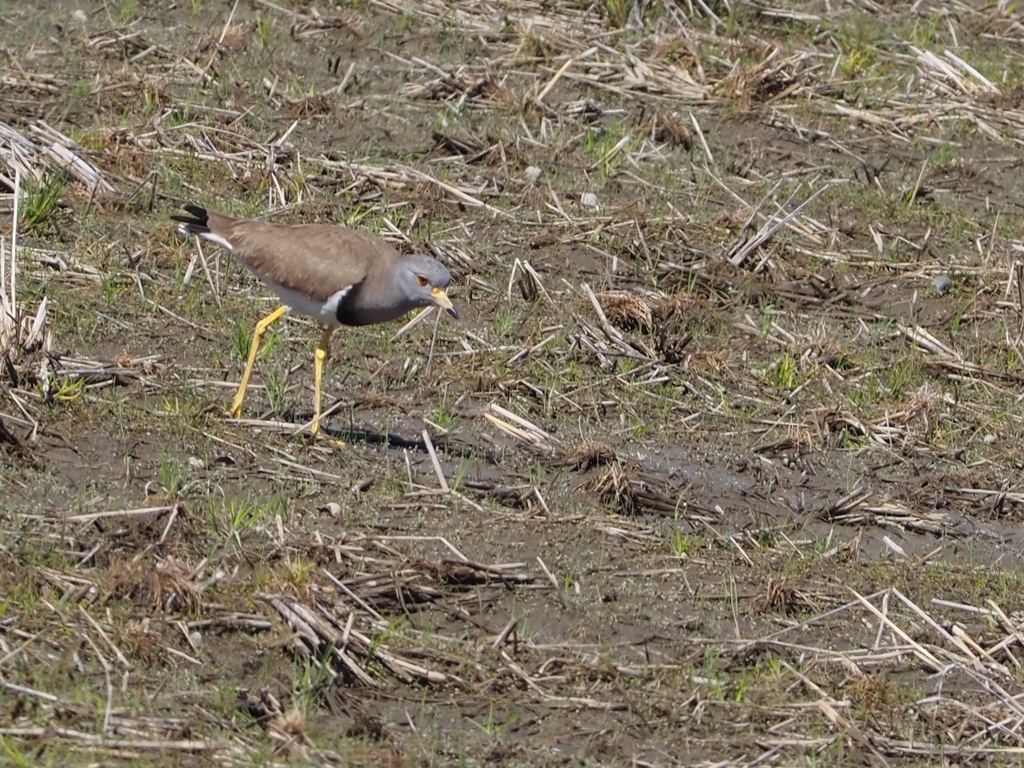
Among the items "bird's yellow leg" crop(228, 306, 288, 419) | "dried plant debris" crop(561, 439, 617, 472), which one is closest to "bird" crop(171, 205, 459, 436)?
"bird's yellow leg" crop(228, 306, 288, 419)

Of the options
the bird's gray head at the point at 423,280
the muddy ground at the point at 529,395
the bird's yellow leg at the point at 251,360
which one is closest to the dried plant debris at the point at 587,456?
the muddy ground at the point at 529,395

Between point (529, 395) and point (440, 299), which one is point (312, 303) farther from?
point (529, 395)

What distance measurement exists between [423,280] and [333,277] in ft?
1.32

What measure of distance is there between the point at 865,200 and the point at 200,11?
174 inches

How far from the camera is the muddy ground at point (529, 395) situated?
19.9 feet

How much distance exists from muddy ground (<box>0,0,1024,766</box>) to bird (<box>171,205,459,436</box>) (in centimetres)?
42

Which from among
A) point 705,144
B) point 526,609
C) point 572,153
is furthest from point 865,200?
point 526,609

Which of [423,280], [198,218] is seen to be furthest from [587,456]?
[198,218]

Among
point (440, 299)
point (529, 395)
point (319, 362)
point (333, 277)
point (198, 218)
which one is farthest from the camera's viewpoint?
point (529, 395)

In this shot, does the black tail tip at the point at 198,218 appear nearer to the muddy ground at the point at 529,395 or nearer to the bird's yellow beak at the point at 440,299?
the muddy ground at the point at 529,395

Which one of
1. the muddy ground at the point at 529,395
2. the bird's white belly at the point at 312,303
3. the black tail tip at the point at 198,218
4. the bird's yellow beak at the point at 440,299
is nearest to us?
the muddy ground at the point at 529,395

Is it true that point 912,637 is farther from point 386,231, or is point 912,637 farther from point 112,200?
point 112,200

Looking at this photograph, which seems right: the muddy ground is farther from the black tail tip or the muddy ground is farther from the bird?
the black tail tip

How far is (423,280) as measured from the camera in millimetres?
8062
